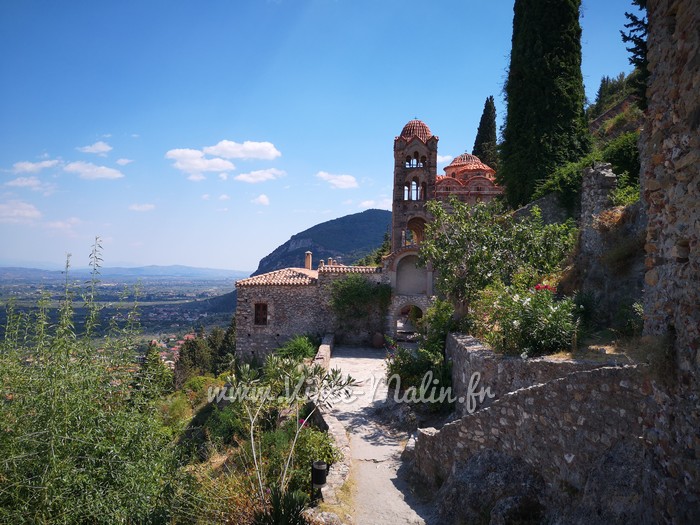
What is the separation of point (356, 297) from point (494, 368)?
13314 mm

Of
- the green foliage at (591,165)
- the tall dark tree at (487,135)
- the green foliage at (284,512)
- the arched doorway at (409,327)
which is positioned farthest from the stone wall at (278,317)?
the tall dark tree at (487,135)

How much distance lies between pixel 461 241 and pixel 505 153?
11822mm

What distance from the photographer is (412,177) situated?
87.5ft

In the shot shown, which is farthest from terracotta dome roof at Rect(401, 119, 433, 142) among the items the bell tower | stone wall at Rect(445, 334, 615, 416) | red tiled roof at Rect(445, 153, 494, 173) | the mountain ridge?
the mountain ridge

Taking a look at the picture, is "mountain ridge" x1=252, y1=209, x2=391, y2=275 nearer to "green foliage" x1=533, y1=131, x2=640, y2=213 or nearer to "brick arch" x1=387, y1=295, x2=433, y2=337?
"brick arch" x1=387, y1=295, x2=433, y2=337

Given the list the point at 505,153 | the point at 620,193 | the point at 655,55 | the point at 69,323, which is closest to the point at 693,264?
the point at 655,55

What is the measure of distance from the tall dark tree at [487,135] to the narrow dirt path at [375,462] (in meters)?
29.2

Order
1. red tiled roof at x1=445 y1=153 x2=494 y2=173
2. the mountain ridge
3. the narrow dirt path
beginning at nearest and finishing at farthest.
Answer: the narrow dirt path < red tiled roof at x1=445 y1=153 x2=494 y2=173 < the mountain ridge

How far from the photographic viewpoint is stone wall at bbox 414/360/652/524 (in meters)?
4.23

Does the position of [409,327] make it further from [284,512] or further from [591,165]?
[284,512]

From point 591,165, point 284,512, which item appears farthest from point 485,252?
point 284,512

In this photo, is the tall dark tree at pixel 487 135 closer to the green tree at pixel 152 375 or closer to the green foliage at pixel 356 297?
the green foliage at pixel 356 297

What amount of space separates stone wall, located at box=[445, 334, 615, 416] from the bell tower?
15814 mm

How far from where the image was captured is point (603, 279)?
10.1m
